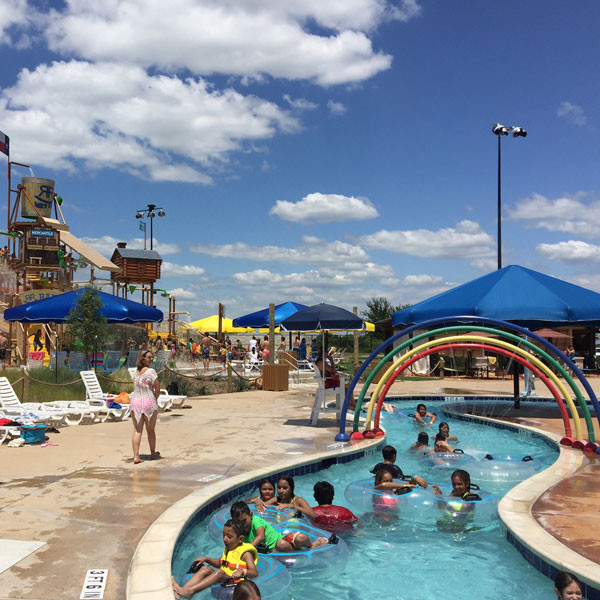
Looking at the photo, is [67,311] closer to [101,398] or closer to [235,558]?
[101,398]

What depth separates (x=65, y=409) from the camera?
11.6 m

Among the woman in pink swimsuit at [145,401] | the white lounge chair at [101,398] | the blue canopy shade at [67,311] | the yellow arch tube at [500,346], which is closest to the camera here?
the woman in pink swimsuit at [145,401]

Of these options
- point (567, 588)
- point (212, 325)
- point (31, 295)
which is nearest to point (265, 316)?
point (212, 325)

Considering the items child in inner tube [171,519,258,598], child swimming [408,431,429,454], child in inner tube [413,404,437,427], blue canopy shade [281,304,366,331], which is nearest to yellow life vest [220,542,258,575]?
child in inner tube [171,519,258,598]

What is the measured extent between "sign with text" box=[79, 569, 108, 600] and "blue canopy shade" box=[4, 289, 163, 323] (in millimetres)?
13460

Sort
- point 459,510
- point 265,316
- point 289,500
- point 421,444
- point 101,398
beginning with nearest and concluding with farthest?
point 289,500 → point 459,510 → point 421,444 → point 101,398 → point 265,316

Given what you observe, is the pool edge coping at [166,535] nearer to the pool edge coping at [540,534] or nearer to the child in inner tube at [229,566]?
the child in inner tube at [229,566]

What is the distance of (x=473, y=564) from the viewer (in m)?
5.68

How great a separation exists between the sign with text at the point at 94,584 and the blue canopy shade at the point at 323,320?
29.8 ft

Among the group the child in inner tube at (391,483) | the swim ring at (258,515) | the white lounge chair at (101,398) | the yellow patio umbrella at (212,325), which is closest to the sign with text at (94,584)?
the swim ring at (258,515)

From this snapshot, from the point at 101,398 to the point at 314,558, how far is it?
9.27 metres

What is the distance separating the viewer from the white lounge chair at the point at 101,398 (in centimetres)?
1228

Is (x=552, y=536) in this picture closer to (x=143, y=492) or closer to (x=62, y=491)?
(x=143, y=492)

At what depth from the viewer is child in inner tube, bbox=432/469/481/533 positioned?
6.51m
